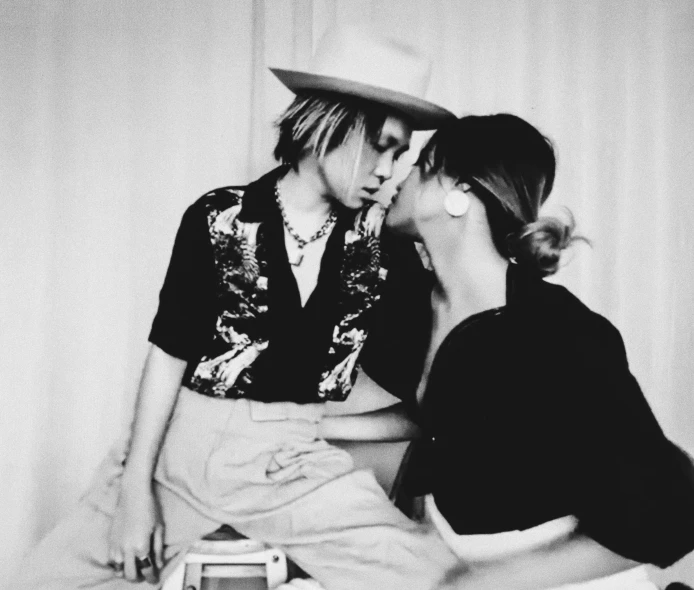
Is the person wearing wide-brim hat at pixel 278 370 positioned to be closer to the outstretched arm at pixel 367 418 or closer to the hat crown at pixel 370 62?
the hat crown at pixel 370 62

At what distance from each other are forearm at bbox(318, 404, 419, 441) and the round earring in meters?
0.40

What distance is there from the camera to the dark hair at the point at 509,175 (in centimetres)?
114

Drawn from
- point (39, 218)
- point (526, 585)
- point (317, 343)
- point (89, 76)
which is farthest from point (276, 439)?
point (89, 76)

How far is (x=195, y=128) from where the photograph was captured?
158 centimetres

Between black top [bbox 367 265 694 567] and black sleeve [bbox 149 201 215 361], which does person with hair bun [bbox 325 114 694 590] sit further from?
black sleeve [bbox 149 201 215 361]

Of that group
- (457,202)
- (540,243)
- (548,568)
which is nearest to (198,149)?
(457,202)

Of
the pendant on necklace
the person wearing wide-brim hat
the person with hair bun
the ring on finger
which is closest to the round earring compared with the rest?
the person with hair bun

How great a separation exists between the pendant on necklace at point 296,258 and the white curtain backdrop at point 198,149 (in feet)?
1.41

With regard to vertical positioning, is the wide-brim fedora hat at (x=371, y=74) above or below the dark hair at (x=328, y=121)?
above

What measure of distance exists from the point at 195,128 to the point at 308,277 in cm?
57

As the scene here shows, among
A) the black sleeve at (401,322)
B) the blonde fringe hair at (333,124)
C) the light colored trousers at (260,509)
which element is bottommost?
the light colored trousers at (260,509)

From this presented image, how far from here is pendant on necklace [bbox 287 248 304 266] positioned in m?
1.18

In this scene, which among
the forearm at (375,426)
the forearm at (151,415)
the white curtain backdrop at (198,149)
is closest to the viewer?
the forearm at (151,415)

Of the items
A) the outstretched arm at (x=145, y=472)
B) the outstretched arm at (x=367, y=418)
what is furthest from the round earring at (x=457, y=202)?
the outstretched arm at (x=145, y=472)
